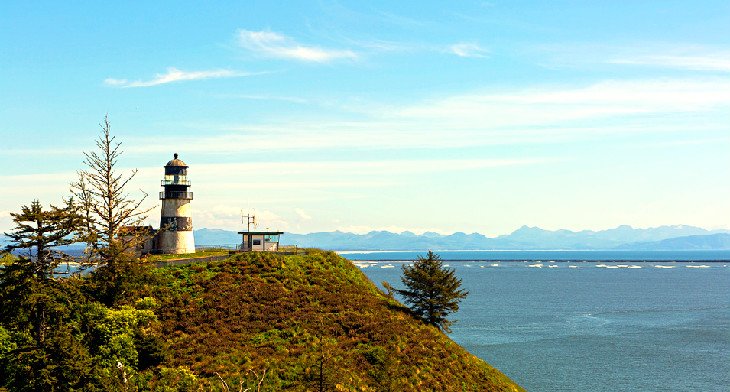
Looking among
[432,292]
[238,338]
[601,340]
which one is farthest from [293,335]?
[601,340]

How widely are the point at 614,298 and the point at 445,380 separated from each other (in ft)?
465

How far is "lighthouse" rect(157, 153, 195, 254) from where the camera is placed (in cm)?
7056

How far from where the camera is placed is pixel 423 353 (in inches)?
2073

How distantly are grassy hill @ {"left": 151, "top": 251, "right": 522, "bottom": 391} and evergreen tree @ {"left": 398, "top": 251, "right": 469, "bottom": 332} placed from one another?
2184 mm

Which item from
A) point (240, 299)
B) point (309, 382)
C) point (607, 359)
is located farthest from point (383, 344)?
point (607, 359)

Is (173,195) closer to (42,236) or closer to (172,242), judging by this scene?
(172,242)

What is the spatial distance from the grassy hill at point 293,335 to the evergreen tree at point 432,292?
218 centimetres

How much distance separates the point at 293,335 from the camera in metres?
50.6

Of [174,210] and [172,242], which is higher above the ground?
[174,210]

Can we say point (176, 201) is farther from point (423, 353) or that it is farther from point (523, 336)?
point (523, 336)

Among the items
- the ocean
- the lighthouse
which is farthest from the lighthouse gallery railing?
the ocean

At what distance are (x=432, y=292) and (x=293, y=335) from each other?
A: 17904 mm

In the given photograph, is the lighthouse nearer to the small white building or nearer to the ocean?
the small white building

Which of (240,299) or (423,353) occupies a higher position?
(240,299)
